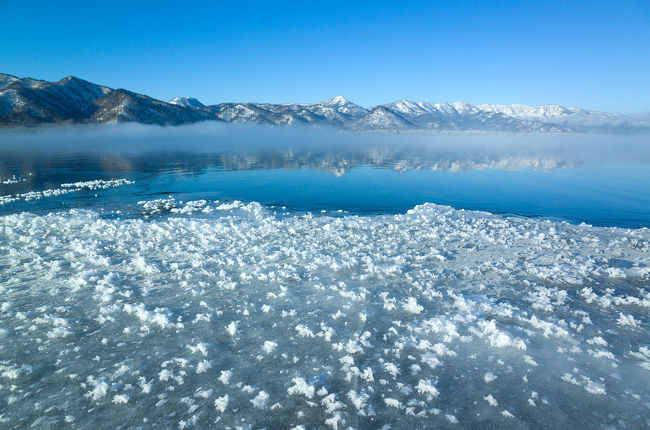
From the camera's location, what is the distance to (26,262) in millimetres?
9938

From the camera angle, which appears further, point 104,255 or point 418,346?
point 104,255

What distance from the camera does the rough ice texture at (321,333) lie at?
477 centimetres

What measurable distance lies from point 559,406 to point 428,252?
264 inches

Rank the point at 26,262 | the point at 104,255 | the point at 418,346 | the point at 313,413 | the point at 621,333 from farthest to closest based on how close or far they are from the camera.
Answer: the point at 104,255 → the point at 26,262 → the point at 621,333 → the point at 418,346 → the point at 313,413

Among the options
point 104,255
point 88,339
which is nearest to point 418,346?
point 88,339

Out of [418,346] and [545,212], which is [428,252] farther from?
[545,212]

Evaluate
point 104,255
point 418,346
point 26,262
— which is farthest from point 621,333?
point 26,262

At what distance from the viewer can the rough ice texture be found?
15.7ft

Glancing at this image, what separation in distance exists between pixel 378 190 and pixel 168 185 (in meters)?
17.9

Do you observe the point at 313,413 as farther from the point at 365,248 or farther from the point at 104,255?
the point at 104,255

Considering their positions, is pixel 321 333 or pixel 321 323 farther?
pixel 321 323

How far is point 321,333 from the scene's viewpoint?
6547 mm

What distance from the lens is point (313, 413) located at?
4.69 metres

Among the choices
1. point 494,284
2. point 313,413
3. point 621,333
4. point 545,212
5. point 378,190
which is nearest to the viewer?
point 313,413
